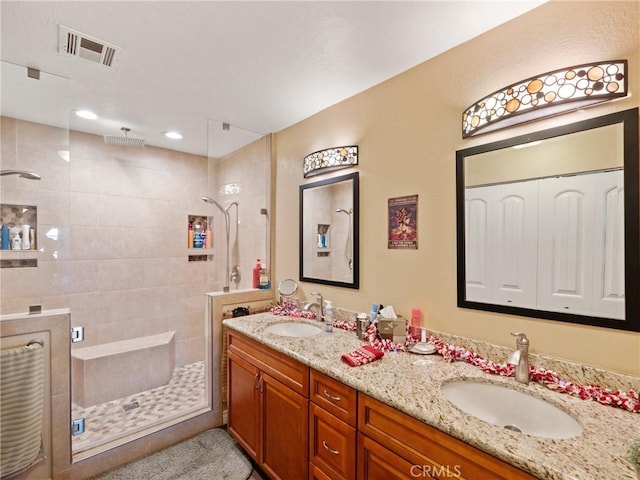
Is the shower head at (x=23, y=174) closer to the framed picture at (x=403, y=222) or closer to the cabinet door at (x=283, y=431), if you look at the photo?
the cabinet door at (x=283, y=431)

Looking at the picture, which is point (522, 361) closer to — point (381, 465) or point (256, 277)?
point (381, 465)

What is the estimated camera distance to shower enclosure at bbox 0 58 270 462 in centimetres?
178

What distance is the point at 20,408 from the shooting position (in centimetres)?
158

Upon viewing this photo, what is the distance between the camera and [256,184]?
9.39ft

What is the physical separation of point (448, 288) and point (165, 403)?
2699 mm

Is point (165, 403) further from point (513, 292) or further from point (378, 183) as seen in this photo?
point (513, 292)

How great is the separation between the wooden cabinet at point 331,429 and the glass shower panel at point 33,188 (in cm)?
172

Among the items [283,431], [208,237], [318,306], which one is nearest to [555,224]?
[318,306]

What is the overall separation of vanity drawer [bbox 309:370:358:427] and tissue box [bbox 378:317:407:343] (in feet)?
1.47

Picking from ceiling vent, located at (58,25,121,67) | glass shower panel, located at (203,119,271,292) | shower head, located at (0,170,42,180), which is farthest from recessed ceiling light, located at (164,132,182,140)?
shower head, located at (0,170,42,180)

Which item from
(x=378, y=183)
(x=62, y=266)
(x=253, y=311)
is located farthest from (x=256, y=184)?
(x=62, y=266)

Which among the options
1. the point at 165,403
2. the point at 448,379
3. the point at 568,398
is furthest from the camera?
the point at 165,403

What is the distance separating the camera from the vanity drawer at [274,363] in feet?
5.05

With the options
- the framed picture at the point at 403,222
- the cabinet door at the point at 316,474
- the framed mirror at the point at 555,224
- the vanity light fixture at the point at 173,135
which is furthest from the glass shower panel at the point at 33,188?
the framed mirror at the point at 555,224
